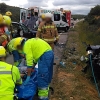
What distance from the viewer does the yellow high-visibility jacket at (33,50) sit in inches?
213

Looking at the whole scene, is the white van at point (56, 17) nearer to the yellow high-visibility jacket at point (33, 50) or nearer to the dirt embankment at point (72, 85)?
the dirt embankment at point (72, 85)

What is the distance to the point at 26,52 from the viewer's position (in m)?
5.43

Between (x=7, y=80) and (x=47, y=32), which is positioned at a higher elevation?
(x=47, y=32)

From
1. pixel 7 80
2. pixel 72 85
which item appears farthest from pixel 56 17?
pixel 7 80

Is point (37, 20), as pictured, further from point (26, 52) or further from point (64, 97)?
point (26, 52)

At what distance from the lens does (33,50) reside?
18.0 ft

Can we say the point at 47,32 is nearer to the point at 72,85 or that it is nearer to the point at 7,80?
the point at 72,85

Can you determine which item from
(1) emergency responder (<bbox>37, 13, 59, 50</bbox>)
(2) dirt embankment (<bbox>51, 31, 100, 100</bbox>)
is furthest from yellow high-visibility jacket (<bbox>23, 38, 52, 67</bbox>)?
(1) emergency responder (<bbox>37, 13, 59, 50</bbox>)

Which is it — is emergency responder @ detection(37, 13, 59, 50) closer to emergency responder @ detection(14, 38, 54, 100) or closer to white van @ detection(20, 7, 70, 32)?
emergency responder @ detection(14, 38, 54, 100)

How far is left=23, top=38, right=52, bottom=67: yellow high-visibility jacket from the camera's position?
5402mm

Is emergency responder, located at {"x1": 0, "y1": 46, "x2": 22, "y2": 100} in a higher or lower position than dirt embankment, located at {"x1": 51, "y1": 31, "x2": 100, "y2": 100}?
higher

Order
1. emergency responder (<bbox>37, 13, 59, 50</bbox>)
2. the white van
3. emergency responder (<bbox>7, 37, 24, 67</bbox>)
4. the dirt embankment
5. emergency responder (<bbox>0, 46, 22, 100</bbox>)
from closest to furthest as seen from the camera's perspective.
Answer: emergency responder (<bbox>0, 46, 22, 100</bbox>)
emergency responder (<bbox>7, 37, 24, 67</bbox>)
the dirt embankment
emergency responder (<bbox>37, 13, 59, 50</bbox>)
the white van

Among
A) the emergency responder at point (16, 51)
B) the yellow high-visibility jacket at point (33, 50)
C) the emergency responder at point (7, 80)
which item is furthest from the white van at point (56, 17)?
the emergency responder at point (7, 80)

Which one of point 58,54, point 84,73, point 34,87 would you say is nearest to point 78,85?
point 84,73
